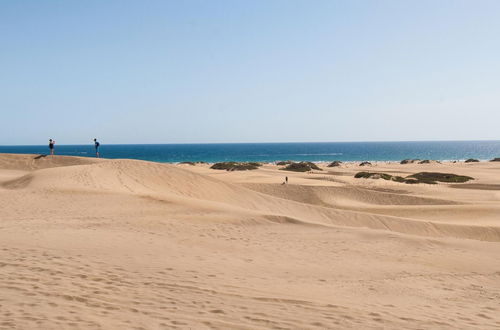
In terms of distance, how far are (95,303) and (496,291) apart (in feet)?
24.1

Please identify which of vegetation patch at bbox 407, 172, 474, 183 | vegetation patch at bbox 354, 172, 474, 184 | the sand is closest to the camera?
the sand

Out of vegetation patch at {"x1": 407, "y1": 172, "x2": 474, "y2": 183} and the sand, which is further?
vegetation patch at {"x1": 407, "y1": 172, "x2": 474, "y2": 183}

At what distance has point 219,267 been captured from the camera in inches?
351

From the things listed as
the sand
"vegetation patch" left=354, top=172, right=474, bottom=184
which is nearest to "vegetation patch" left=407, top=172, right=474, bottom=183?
"vegetation patch" left=354, top=172, right=474, bottom=184

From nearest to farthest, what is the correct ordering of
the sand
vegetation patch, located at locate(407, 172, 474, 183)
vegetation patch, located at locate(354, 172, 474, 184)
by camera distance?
the sand
vegetation patch, located at locate(354, 172, 474, 184)
vegetation patch, located at locate(407, 172, 474, 183)

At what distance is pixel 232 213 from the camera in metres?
15.3

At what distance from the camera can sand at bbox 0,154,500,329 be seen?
20.5 ft

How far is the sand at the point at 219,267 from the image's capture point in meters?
6.23

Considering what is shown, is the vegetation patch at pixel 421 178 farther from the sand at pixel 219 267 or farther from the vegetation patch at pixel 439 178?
the sand at pixel 219 267

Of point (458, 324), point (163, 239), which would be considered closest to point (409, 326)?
point (458, 324)

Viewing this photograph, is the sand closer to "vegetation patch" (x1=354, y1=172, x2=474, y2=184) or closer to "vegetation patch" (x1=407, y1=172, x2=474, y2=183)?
"vegetation patch" (x1=354, y1=172, x2=474, y2=184)

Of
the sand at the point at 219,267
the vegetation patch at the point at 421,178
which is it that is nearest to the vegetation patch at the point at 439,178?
the vegetation patch at the point at 421,178

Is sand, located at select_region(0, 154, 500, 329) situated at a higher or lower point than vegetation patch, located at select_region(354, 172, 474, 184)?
lower

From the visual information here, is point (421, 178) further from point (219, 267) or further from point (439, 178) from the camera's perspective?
point (219, 267)
